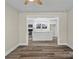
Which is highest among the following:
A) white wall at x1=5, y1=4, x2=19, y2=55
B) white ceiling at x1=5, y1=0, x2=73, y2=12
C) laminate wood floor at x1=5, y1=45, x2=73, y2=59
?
white ceiling at x1=5, y1=0, x2=73, y2=12

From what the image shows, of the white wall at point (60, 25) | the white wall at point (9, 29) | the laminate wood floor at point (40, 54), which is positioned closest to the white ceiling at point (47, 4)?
the white wall at point (9, 29)

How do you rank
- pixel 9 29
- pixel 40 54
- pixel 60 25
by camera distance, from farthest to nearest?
1. pixel 60 25
2. pixel 9 29
3. pixel 40 54

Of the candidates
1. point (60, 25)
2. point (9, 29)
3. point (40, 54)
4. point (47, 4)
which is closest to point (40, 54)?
point (40, 54)

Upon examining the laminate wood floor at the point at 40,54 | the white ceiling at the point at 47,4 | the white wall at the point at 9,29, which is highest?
the white ceiling at the point at 47,4

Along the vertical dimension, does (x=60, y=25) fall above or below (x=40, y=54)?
above

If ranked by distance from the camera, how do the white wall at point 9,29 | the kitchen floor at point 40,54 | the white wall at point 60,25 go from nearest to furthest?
the kitchen floor at point 40,54
the white wall at point 9,29
the white wall at point 60,25

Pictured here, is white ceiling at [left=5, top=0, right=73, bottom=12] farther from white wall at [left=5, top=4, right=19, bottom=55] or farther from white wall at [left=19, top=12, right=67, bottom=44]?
white wall at [left=19, top=12, right=67, bottom=44]

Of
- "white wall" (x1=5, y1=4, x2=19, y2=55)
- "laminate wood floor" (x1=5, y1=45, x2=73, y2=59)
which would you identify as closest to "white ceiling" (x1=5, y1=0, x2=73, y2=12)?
"white wall" (x1=5, y1=4, x2=19, y2=55)

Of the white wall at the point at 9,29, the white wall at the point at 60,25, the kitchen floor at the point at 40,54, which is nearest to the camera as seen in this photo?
the kitchen floor at the point at 40,54

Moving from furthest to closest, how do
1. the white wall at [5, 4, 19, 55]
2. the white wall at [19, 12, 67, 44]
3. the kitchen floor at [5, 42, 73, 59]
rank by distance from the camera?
the white wall at [19, 12, 67, 44] < the white wall at [5, 4, 19, 55] < the kitchen floor at [5, 42, 73, 59]

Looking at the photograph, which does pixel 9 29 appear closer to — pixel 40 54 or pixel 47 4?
pixel 40 54

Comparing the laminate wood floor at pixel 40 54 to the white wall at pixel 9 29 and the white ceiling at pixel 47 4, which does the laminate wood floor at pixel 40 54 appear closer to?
the white wall at pixel 9 29
